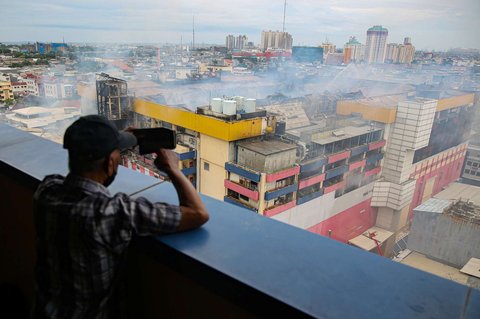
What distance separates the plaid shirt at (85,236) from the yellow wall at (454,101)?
8270 millimetres

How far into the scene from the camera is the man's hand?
21.2 inches

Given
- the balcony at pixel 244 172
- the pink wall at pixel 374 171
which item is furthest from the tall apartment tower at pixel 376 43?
the pink wall at pixel 374 171

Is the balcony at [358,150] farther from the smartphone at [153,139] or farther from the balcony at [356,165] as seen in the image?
the smartphone at [153,139]

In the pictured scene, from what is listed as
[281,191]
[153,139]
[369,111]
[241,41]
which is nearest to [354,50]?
[369,111]

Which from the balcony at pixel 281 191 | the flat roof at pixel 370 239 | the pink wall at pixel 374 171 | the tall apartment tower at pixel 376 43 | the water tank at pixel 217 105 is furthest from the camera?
the pink wall at pixel 374 171

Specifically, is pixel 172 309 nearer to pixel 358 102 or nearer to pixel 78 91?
pixel 78 91

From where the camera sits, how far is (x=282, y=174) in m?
6.37

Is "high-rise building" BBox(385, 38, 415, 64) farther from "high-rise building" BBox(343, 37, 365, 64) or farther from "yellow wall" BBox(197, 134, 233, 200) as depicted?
"yellow wall" BBox(197, 134, 233, 200)

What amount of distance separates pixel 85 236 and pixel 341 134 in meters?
7.61

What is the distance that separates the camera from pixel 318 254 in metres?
0.42

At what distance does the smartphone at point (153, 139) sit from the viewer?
1.82ft

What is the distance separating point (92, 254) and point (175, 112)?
6116 millimetres

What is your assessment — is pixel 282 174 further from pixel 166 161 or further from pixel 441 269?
pixel 166 161

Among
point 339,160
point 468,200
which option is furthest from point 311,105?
point 468,200
